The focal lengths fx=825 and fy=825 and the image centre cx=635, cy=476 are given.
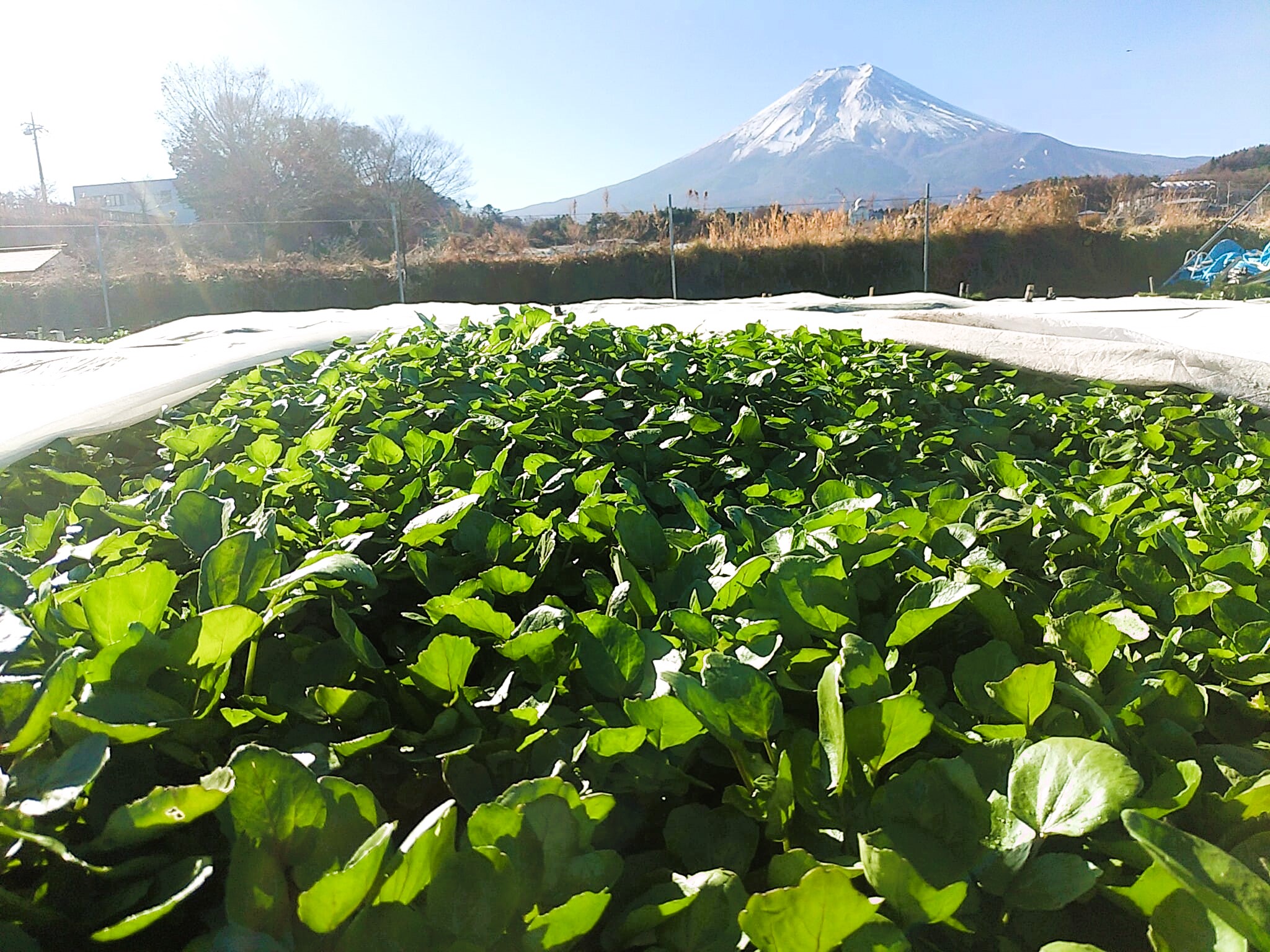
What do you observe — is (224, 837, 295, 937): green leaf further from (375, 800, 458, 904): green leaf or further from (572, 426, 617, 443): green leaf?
(572, 426, 617, 443): green leaf

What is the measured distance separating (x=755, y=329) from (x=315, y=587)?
2.63m

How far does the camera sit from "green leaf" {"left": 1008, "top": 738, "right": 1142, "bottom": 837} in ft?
1.84

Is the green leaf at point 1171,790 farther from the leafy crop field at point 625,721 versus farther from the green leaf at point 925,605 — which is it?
the green leaf at point 925,605

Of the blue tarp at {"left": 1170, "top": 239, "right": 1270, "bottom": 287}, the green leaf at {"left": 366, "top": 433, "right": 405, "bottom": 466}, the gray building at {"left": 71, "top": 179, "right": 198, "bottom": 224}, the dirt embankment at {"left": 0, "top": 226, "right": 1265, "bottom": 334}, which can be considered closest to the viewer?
the green leaf at {"left": 366, "top": 433, "right": 405, "bottom": 466}

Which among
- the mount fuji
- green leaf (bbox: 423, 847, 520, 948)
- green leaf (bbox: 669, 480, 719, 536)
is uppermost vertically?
the mount fuji

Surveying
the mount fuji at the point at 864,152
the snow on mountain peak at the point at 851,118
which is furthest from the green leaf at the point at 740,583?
the snow on mountain peak at the point at 851,118

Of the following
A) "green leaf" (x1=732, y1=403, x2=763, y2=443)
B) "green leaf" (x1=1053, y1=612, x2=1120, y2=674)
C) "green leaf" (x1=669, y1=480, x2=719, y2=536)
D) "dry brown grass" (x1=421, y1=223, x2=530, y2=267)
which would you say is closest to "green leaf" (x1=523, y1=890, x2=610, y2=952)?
"green leaf" (x1=1053, y1=612, x2=1120, y2=674)

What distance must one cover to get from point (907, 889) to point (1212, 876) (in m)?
0.17

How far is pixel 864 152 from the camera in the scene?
453 ft

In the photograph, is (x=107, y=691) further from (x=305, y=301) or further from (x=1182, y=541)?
(x=305, y=301)

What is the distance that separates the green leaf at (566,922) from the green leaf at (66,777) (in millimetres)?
313

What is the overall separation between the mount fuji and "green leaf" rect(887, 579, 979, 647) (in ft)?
383

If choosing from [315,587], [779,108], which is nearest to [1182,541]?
[315,587]

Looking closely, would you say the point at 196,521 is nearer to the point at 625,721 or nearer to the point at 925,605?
the point at 625,721
